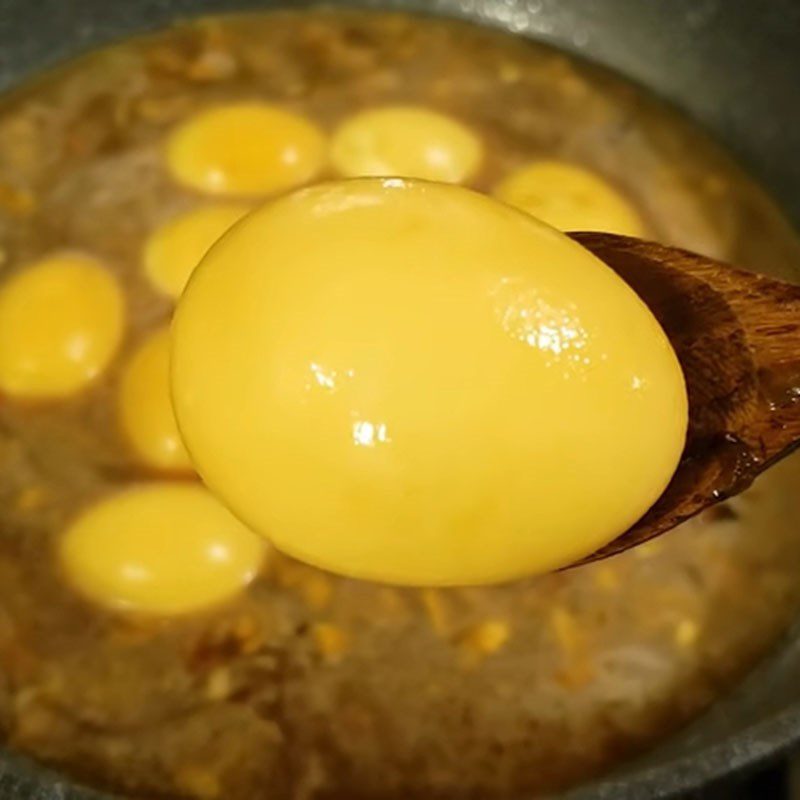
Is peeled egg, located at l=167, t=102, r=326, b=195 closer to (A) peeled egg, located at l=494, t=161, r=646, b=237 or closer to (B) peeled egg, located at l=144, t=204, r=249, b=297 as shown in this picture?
(B) peeled egg, located at l=144, t=204, r=249, b=297

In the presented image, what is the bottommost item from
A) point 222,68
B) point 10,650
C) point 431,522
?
point 10,650

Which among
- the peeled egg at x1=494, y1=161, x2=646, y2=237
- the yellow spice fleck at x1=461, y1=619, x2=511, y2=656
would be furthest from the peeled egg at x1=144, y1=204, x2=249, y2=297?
the yellow spice fleck at x1=461, y1=619, x2=511, y2=656

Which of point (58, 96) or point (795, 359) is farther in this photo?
point (58, 96)

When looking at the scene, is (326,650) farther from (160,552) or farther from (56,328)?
(56,328)

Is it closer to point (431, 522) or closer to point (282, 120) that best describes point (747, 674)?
point (431, 522)

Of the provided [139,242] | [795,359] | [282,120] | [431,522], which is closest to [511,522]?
[431,522]
